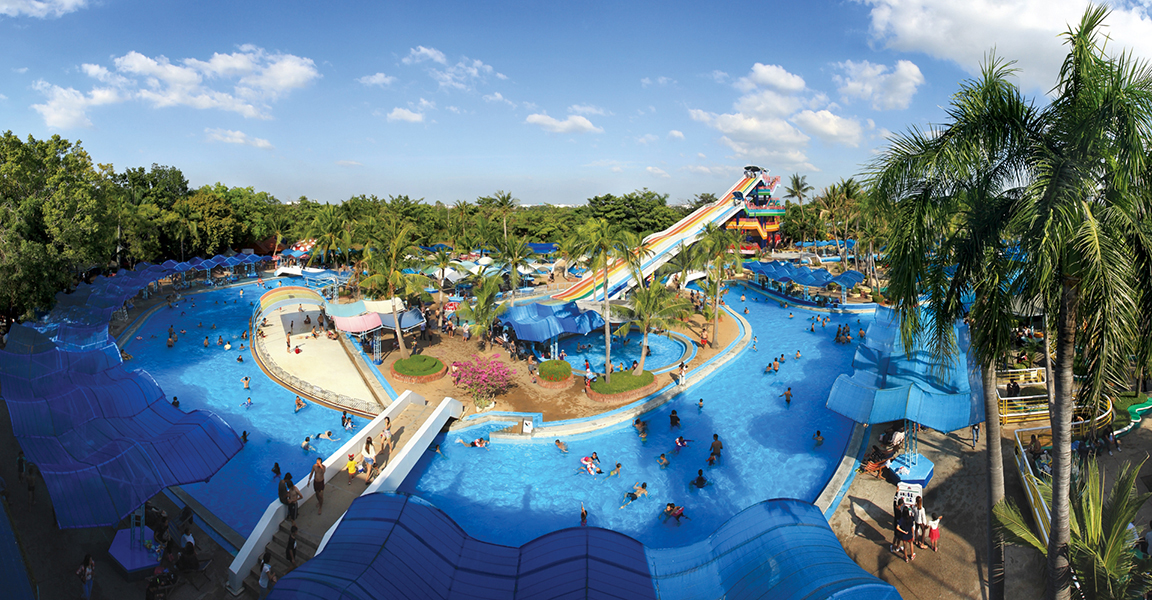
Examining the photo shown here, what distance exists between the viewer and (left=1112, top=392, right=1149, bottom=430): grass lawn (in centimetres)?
1681

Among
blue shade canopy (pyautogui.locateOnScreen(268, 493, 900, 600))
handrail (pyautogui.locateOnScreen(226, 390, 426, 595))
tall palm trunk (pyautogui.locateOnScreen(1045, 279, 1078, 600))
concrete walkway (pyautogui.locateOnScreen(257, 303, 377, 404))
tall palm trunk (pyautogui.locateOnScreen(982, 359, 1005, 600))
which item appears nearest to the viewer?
tall palm trunk (pyautogui.locateOnScreen(1045, 279, 1078, 600))

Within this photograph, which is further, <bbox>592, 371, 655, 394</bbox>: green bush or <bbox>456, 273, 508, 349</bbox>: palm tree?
<bbox>456, 273, 508, 349</bbox>: palm tree

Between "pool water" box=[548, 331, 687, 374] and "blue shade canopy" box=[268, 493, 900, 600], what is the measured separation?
59.9 feet

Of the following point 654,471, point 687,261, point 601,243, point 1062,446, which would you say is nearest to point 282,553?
point 654,471

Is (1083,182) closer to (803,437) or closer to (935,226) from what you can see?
(935,226)

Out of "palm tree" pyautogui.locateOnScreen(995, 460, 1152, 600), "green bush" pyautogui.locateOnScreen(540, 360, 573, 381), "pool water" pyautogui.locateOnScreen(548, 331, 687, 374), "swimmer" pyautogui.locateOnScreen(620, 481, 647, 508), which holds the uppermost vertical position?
"palm tree" pyautogui.locateOnScreen(995, 460, 1152, 600)

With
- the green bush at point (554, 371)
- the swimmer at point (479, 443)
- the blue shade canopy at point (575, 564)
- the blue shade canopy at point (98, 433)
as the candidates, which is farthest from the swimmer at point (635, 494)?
the blue shade canopy at point (98, 433)

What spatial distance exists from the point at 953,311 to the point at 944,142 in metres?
2.25

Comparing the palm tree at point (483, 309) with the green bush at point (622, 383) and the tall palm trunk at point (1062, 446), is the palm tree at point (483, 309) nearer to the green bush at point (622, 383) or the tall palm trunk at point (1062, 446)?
the green bush at point (622, 383)

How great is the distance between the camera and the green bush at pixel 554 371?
2538 cm

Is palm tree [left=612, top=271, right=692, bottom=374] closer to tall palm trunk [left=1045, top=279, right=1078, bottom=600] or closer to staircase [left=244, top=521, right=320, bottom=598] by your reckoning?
staircase [left=244, top=521, right=320, bottom=598]

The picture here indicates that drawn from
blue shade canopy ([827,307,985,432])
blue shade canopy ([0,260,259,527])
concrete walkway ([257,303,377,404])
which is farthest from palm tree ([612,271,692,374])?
blue shade canopy ([0,260,259,527])

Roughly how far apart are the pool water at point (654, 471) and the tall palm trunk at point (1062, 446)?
9.35m

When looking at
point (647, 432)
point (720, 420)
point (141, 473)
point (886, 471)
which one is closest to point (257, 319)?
point (141, 473)
